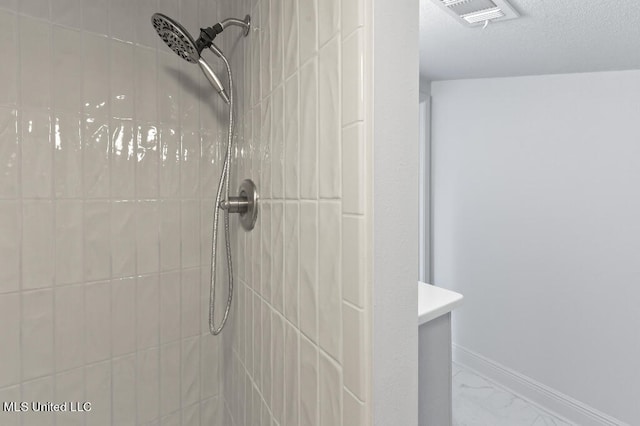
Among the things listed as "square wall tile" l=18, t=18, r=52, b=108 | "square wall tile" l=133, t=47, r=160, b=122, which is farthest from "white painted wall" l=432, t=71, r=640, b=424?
"square wall tile" l=18, t=18, r=52, b=108

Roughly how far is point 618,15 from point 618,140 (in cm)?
74

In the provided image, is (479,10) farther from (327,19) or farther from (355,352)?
(355,352)

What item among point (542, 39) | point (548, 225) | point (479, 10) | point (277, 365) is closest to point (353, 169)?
point (277, 365)

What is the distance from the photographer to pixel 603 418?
169 centimetres

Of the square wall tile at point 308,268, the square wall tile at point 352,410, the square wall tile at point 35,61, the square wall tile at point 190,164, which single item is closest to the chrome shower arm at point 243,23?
the square wall tile at point 190,164

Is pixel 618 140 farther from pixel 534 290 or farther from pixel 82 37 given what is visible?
pixel 82 37

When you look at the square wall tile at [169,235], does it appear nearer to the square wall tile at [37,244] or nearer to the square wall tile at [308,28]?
the square wall tile at [37,244]

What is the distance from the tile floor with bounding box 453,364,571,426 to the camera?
1.82 m

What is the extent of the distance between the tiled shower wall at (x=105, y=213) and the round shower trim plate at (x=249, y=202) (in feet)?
0.85

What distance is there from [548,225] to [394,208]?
193 centimetres

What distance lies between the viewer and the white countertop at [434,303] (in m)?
0.77

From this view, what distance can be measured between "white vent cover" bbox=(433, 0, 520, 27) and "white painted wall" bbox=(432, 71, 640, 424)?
0.85 metres

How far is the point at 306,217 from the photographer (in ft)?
1.91

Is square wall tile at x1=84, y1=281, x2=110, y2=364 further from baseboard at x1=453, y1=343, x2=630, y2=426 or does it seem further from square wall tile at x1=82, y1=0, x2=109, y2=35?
baseboard at x1=453, y1=343, x2=630, y2=426
